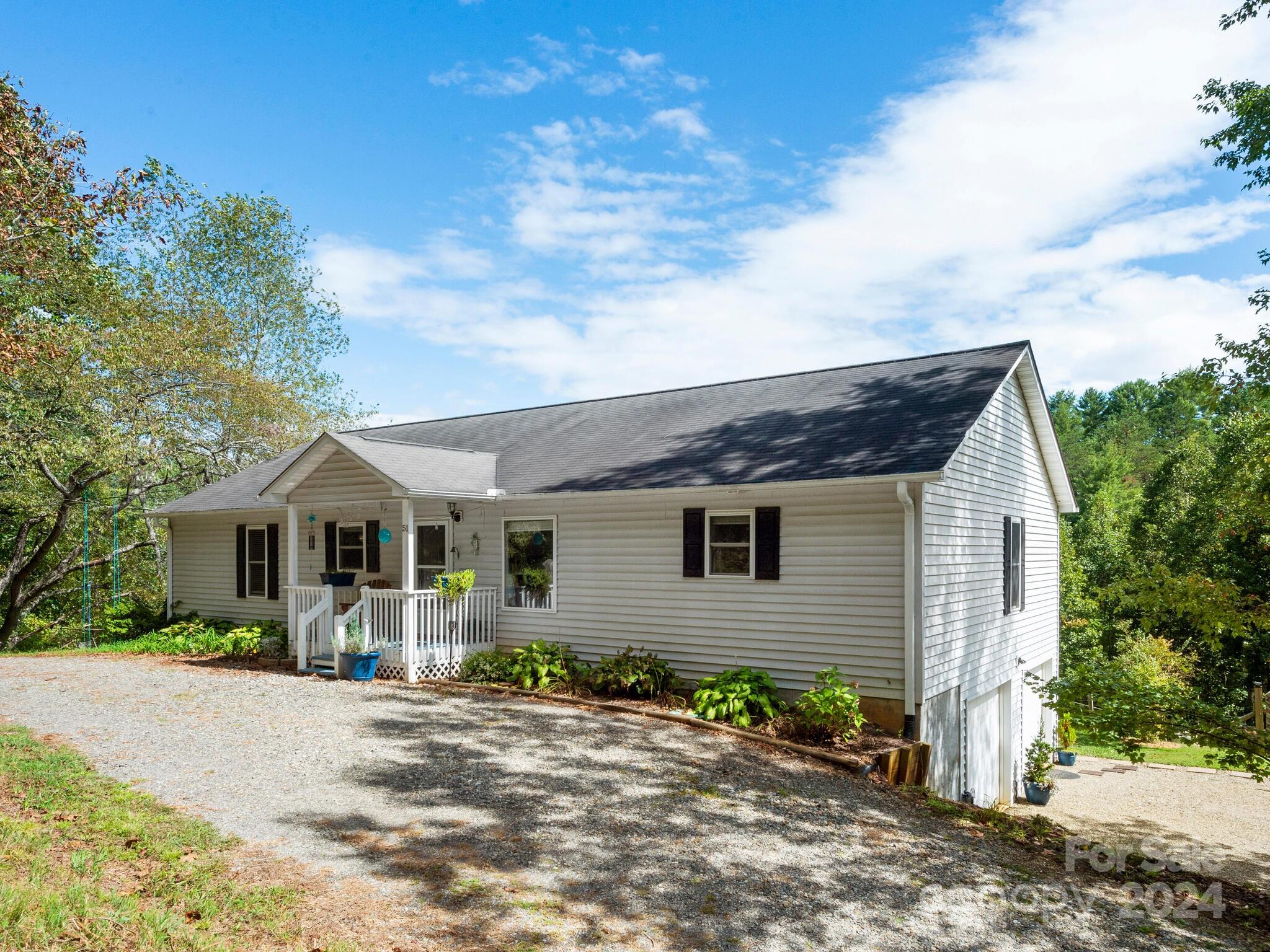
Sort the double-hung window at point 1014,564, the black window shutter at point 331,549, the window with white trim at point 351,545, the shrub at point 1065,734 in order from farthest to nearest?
the shrub at point 1065,734, the black window shutter at point 331,549, the window with white trim at point 351,545, the double-hung window at point 1014,564

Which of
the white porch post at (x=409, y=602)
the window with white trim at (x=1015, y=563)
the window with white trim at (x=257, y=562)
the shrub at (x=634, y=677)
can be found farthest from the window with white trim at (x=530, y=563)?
the window with white trim at (x=1015, y=563)

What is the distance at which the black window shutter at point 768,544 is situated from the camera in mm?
10188

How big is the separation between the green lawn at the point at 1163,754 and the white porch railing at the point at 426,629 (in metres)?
16.1

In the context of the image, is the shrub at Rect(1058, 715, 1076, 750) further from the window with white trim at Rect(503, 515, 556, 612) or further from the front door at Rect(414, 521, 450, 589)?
the front door at Rect(414, 521, 450, 589)

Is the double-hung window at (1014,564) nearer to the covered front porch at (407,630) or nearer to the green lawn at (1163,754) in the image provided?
the green lawn at (1163,754)

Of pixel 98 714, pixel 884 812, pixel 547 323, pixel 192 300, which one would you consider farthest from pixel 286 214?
pixel 884 812

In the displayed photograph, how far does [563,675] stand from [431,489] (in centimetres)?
350

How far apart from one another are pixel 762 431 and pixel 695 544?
2.15 m

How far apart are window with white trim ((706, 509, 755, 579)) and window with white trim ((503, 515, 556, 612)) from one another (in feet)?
8.99

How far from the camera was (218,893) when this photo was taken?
14.2 feet

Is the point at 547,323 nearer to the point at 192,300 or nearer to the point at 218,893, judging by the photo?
the point at 192,300

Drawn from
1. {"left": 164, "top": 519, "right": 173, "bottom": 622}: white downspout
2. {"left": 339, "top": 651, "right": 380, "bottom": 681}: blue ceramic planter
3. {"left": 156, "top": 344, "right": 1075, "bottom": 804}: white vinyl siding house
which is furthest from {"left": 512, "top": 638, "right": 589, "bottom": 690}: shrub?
{"left": 164, "top": 519, "right": 173, "bottom": 622}: white downspout

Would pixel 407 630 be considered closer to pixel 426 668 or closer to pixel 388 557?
pixel 426 668

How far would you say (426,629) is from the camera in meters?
12.1
